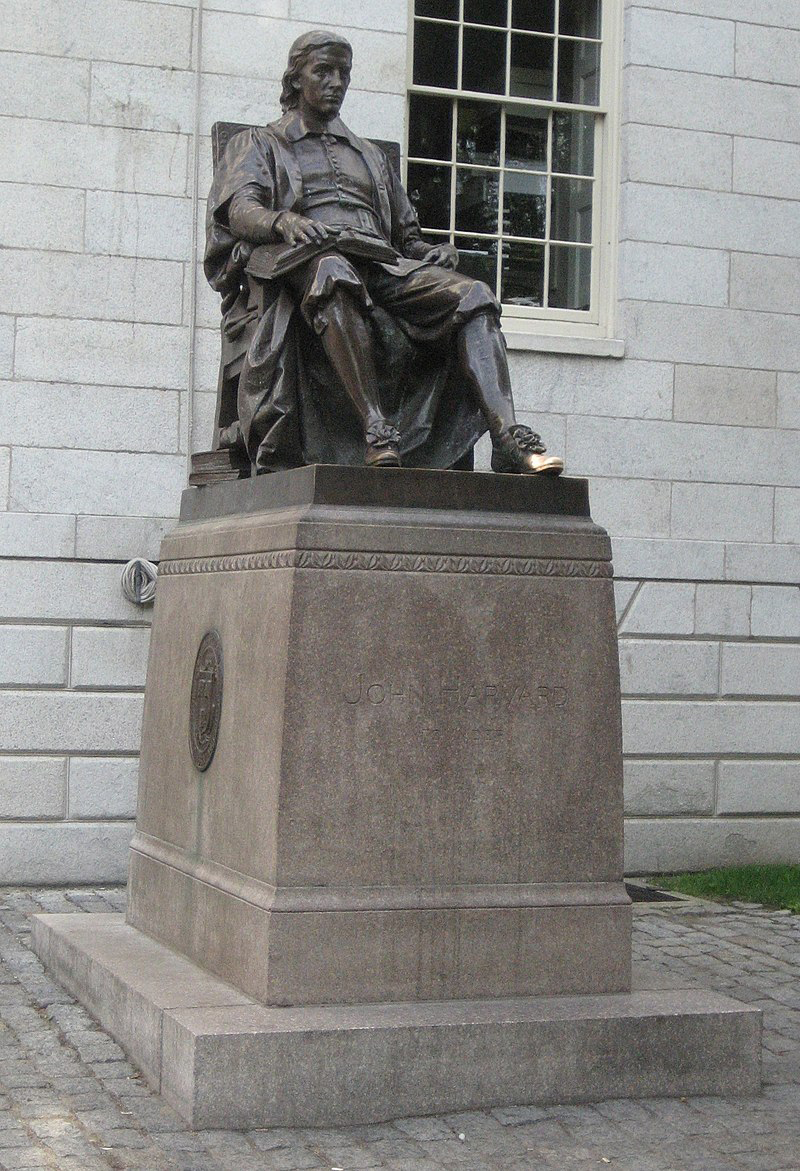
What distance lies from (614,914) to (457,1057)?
83 cm

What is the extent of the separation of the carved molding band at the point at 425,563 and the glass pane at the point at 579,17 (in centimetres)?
651

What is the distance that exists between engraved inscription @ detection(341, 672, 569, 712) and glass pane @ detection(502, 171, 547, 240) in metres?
6.15

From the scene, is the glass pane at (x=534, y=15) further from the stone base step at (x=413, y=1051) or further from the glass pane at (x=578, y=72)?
the stone base step at (x=413, y=1051)

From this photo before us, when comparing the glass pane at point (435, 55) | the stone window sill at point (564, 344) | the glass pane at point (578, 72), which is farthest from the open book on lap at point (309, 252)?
the glass pane at point (578, 72)

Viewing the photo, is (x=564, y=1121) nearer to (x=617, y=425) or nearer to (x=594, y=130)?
(x=617, y=425)

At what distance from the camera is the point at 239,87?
1021cm

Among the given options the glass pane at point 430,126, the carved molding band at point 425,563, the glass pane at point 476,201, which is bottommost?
the carved molding band at point 425,563

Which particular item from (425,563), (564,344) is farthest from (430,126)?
(425,563)

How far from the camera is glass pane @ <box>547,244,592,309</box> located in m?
11.4

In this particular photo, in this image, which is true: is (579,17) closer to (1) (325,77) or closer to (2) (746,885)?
(1) (325,77)

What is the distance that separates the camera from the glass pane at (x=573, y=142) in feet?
37.3

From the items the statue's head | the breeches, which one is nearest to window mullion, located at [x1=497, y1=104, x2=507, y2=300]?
the statue's head

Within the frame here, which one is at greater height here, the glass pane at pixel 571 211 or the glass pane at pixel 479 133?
the glass pane at pixel 479 133

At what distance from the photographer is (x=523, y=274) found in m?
11.3
